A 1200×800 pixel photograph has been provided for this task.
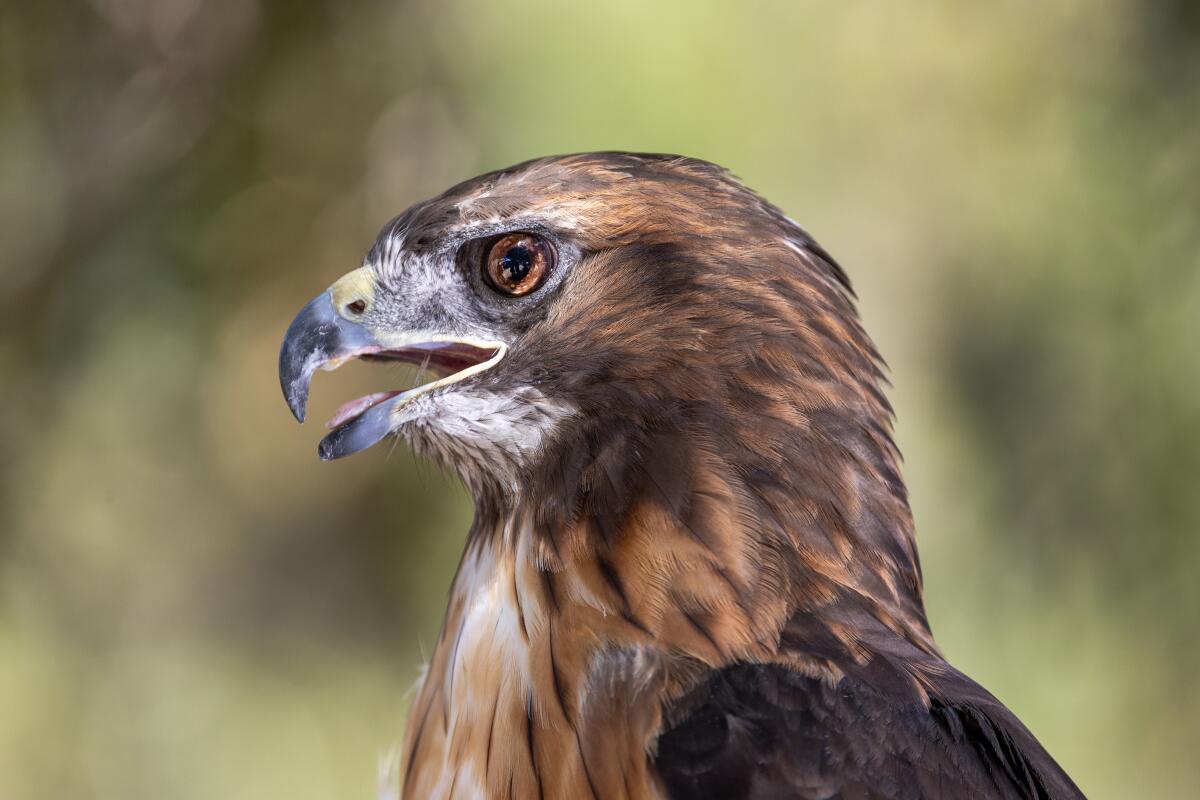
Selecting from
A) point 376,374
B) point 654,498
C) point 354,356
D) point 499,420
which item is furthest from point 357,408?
point 376,374

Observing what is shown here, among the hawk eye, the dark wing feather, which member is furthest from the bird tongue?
the dark wing feather

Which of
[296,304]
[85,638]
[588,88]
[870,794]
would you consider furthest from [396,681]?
[870,794]

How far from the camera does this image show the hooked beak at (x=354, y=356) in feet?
6.24

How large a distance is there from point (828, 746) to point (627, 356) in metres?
0.66

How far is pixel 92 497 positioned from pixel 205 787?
1.28 metres

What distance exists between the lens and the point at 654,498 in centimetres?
178

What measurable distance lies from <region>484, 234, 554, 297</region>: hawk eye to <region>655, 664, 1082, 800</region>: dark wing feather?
68cm

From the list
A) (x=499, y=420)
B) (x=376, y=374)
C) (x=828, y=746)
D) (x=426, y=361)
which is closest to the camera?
(x=828, y=746)

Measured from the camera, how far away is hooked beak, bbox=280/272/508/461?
190 centimetres

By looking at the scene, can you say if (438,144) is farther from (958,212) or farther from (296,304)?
(958,212)

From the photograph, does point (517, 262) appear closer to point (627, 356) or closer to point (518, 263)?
point (518, 263)

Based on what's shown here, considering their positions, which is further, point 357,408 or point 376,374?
point 376,374

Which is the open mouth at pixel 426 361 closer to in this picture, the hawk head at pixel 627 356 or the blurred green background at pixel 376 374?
the hawk head at pixel 627 356

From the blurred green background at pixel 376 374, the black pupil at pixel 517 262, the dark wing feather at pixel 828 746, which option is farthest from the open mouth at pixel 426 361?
the blurred green background at pixel 376 374
